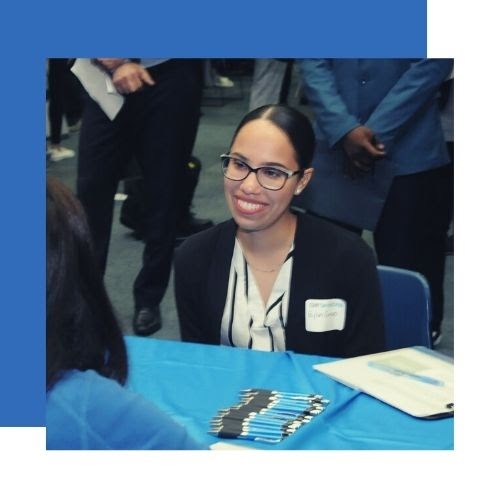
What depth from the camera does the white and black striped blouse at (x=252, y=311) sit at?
1.87 metres

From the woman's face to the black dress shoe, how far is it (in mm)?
268

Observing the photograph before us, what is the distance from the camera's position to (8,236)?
1676mm

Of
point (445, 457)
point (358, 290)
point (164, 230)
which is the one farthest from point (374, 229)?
point (445, 457)

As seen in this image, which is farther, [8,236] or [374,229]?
[374,229]

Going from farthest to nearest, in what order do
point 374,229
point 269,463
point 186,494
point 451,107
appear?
1. point 374,229
2. point 451,107
3. point 186,494
4. point 269,463

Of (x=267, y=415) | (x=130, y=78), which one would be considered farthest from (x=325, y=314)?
(x=130, y=78)

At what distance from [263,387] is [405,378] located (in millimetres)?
266

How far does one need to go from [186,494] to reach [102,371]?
1.51 ft

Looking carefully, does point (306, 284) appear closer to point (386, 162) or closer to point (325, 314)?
point (325, 314)

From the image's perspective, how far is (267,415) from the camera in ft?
5.05

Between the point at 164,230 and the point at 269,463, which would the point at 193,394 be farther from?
the point at 164,230

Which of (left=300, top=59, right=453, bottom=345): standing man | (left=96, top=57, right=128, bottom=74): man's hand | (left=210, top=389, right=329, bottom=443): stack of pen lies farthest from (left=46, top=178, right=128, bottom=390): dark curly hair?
(left=300, top=59, right=453, bottom=345): standing man

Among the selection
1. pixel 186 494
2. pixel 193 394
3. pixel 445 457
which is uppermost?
pixel 193 394

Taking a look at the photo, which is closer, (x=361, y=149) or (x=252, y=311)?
(x=252, y=311)
